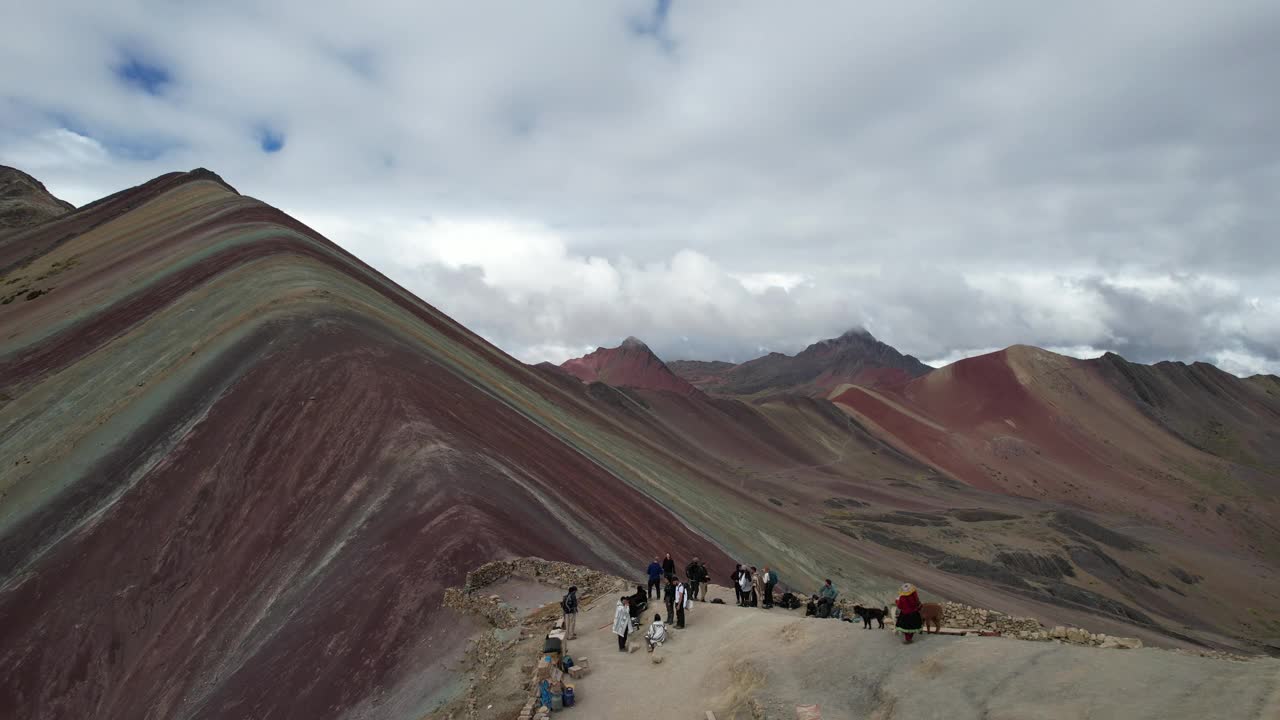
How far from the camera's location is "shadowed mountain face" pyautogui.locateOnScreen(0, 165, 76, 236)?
95312 millimetres

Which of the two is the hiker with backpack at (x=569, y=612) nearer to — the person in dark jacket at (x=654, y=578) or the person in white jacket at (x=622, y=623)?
the person in white jacket at (x=622, y=623)

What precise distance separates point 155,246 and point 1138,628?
8418 centimetres

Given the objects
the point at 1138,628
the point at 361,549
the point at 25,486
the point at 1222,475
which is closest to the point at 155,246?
the point at 25,486

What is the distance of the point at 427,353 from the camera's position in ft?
105

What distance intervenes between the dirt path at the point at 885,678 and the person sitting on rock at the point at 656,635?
0.64ft

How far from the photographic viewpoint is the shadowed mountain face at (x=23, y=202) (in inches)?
3752

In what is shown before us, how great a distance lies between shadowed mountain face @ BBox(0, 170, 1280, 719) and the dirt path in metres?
4.31

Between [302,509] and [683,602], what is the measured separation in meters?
12.8

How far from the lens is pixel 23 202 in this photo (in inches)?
3976

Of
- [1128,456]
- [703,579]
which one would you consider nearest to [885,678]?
[703,579]

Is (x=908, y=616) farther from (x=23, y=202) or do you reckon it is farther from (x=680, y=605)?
(x=23, y=202)

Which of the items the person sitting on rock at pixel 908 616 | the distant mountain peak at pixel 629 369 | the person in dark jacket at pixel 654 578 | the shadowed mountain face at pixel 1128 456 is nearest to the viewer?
the person sitting on rock at pixel 908 616

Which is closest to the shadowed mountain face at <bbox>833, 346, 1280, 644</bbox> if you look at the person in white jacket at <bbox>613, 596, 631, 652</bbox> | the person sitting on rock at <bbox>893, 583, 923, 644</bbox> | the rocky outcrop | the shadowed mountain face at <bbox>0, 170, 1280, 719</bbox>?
the shadowed mountain face at <bbox>0, 170, 1280, 719</bbox>

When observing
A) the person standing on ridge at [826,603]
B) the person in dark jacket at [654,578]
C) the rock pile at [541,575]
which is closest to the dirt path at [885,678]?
the person standing on ridge at [826,603]
